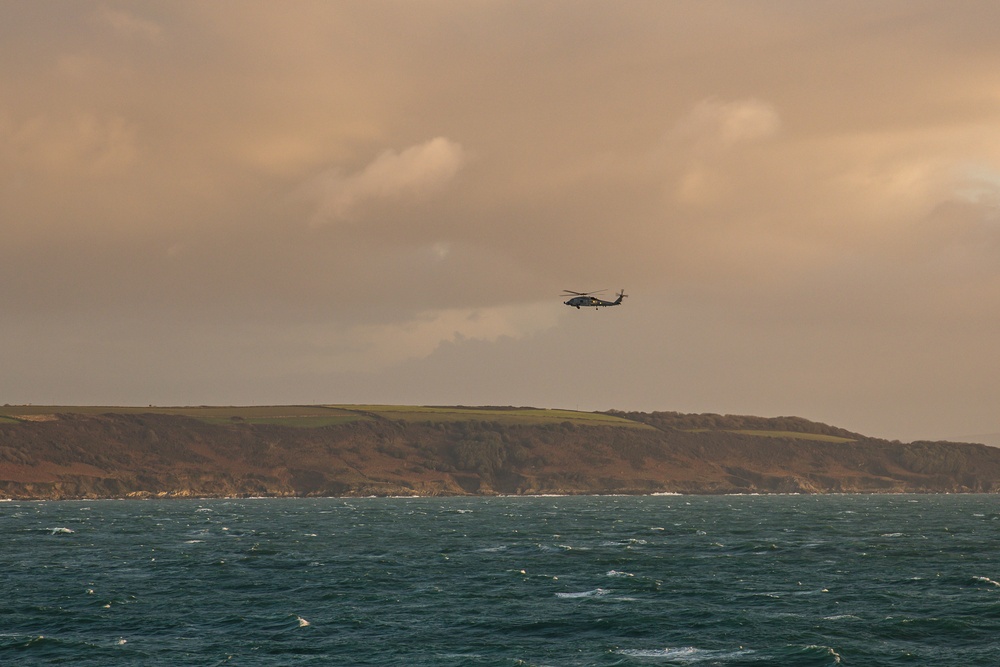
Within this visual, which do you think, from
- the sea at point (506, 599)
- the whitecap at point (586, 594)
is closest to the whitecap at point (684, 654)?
the sea at point (506, 599)

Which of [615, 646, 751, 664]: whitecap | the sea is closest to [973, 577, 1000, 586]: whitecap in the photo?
the sea

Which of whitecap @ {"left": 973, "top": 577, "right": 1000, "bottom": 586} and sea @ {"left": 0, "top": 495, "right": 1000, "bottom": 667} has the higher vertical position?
whitecap @ {"left": 973, "top": 577, "right": 1000, "bottom": 586}

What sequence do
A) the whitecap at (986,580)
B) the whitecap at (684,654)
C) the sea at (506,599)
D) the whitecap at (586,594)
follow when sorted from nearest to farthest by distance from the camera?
the whitecap at (684,654), the sea at (506,599), the whitecap at (586,594), the whitecap at (986,580)

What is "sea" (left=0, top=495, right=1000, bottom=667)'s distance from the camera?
188ft

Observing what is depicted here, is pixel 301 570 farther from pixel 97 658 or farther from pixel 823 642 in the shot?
pixel 823 642

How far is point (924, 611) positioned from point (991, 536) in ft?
219

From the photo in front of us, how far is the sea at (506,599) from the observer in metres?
57.3

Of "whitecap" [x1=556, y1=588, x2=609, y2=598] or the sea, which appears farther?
"whitecap" [x1=556, y1=588, x2=609, y2=598]

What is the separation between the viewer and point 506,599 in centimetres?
7525

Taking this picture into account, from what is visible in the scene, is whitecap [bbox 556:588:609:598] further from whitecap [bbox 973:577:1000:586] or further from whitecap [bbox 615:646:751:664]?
whitecap [bbox 973:577:1000:586]

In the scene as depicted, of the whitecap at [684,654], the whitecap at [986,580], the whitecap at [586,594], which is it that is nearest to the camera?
the whitecap at [684,654]

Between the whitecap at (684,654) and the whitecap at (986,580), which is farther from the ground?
the whitecap at (986,580)

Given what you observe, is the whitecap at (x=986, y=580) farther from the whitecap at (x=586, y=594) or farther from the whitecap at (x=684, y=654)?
the whitecap at (x=684, y=654)

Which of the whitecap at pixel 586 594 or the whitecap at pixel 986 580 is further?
the whitecap at pixel 986 580
